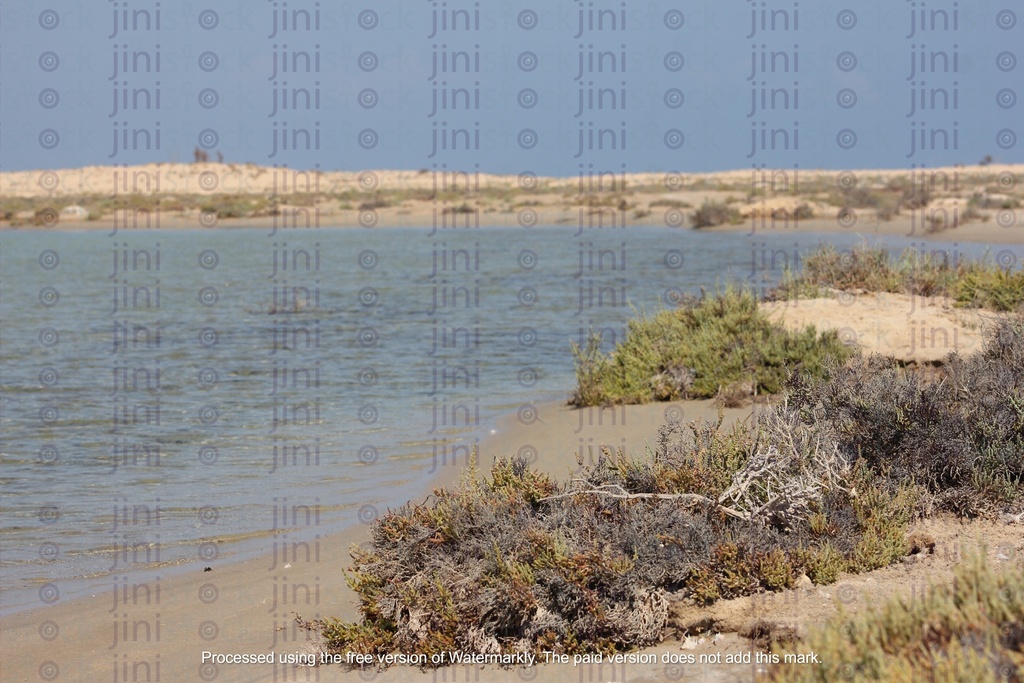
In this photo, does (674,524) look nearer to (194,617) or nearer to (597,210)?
(194,617)

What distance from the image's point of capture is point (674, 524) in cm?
Answer: 494

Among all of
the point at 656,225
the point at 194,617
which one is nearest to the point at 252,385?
the point at 194,617

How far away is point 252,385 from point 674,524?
8.77 meters

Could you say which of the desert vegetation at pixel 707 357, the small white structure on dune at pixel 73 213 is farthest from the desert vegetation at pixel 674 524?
the small white structure on dune at pixel 73 213

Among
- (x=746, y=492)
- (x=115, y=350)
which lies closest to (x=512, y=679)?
(x=746, y=492)

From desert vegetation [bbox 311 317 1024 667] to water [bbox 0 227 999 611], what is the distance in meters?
2.54

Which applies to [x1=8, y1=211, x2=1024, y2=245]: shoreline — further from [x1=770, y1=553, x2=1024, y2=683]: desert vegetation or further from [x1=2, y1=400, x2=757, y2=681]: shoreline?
[x1=770, y1=553, x2=1024, y2=683]: desert vegetation

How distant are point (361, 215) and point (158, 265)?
2145 cm

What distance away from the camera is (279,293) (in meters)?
22.5

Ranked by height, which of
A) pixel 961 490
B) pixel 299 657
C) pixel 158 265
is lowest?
pixel 299 657

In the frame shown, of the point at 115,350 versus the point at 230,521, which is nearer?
the point at 230,521

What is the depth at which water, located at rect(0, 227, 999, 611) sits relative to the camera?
774cm

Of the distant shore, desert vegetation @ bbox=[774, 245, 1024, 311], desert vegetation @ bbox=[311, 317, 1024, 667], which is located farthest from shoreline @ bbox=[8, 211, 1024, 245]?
desert vegetation @ bbox=[311, 317, 1024, 667]

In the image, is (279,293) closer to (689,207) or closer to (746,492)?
(746,492)
